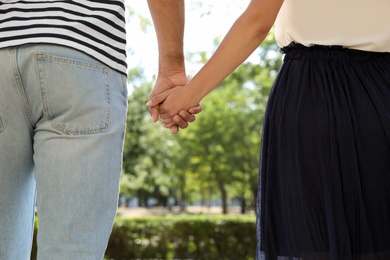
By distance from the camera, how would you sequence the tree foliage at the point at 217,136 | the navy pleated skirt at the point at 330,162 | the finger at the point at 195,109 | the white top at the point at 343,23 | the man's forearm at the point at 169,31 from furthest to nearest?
the tree foliage at the point at 217,136 → the finger at the point at 195,109 → the man's forearm at the point at 169,31 → the white top at the point at 343,23 → the navy pleated skirt at the point at 330,162

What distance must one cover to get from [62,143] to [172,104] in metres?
1.10

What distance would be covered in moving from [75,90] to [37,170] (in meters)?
0.24

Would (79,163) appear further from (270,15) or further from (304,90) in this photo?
(270,15)

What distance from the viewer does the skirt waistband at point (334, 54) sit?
203cm

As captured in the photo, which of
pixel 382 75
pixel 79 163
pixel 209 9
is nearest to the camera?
pixel 79 163

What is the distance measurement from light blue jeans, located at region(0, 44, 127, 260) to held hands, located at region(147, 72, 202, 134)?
0.96 m

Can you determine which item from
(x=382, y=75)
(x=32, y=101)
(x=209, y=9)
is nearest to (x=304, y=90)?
(x=382, y=75)

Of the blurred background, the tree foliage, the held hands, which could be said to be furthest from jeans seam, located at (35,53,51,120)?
the tree foliage

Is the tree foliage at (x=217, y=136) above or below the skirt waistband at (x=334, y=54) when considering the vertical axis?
above

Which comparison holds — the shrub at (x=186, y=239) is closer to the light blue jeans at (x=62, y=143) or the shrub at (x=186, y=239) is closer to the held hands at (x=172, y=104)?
the held hands at (x=172, y=104)

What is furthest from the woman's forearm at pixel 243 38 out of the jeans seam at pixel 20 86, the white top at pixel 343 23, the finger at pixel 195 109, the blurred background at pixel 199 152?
the blurred background at pixel 199 152

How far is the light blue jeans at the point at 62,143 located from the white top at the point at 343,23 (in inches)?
26.3

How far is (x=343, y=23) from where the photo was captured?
203 centimetres

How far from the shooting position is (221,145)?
27547 mm
